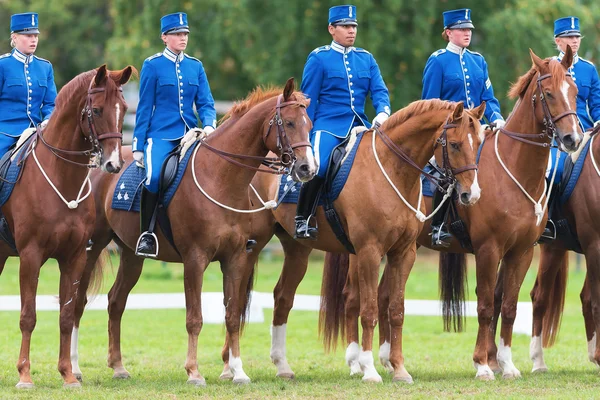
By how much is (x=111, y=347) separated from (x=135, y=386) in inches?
Answer: 47.2

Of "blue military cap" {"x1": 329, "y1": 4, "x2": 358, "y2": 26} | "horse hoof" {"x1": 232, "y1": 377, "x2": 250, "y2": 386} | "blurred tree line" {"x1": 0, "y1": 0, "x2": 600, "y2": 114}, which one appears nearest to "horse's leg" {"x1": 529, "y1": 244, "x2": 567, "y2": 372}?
"blue military cap" {"x1": 329, "y1": 4, "x2": 358, "y2": 26}

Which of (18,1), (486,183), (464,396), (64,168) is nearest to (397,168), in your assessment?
(486,183)

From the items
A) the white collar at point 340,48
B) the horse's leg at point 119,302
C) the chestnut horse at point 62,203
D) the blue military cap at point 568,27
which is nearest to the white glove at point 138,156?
the chestnut horse at point 62,203

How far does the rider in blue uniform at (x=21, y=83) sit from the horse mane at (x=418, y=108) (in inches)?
136

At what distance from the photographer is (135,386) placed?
10711mm

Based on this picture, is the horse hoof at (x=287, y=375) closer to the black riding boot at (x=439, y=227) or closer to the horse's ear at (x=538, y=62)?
the black riding boot at (x=439, y=227)

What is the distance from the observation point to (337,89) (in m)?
11.7

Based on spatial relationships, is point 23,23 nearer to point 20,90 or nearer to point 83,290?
point 20,90

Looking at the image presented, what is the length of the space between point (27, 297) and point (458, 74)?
509cm

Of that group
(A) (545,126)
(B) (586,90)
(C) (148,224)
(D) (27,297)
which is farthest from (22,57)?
(B) (586,90)

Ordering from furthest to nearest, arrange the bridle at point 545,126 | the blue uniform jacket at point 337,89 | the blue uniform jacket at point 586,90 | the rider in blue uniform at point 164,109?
the blue uniform jacket at point 586,90
the blue uniform jacket at point 337,89
the rider in blue uniform at point 164,109
the bridle at point 545,126

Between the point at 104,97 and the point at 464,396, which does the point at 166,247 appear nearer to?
the point at 104,97

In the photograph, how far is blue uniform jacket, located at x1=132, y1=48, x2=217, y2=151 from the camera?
11188 millimetres

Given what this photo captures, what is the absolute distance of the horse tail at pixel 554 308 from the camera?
12703 millimetres
